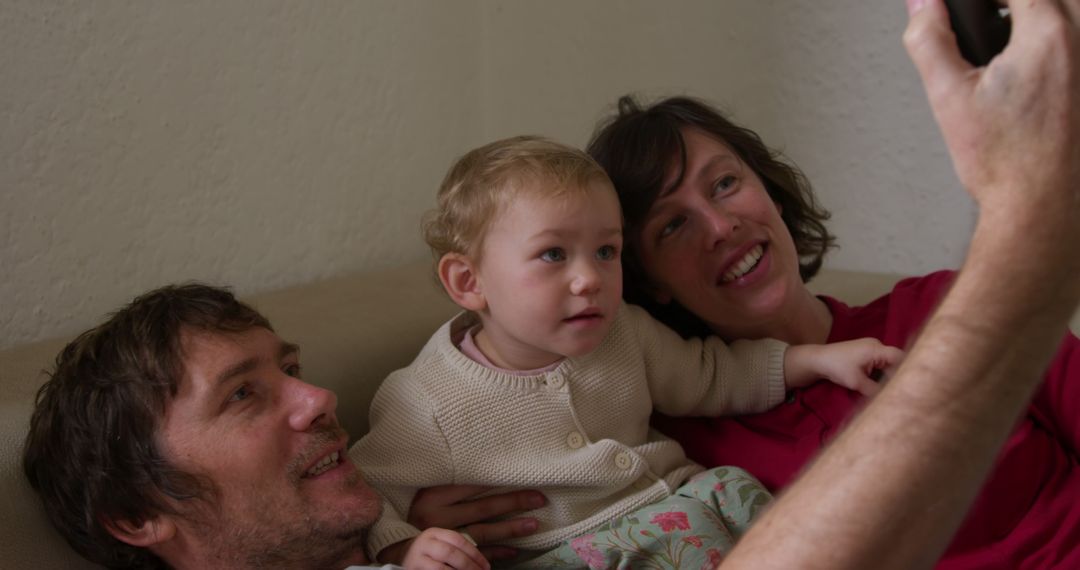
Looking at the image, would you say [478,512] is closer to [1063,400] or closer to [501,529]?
[501,529]

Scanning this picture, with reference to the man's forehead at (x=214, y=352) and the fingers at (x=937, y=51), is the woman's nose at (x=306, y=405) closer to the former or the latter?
the man's forehead at (x=214, y=352)

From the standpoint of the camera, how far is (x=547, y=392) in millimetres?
1396

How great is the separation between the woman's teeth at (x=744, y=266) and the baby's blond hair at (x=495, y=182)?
1.00 ft

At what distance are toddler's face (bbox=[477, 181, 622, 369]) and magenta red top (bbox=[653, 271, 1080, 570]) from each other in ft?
1.11

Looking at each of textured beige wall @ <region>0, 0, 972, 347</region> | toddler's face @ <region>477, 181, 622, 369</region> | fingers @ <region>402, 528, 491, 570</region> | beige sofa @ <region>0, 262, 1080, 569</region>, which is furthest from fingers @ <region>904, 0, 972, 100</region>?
textured beige wall @ <region>0, 0, 972, 347</region>

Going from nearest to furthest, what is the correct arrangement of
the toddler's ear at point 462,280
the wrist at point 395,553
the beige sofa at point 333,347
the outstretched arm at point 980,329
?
1. the outstretched arm at point 980,329
2. the beige sofa at point 333,347
3. the wrist at point 395,553
4. the toddler's ear at point 462,280

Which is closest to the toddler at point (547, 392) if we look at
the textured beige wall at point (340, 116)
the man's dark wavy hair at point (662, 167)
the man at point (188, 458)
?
the man at point (188, 458)

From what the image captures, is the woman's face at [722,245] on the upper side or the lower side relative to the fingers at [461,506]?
upper

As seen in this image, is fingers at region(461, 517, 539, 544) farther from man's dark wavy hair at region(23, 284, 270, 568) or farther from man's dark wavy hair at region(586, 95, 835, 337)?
man's dark wavy hair at region(586, 95, 835, 337)

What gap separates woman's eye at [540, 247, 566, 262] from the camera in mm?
1312

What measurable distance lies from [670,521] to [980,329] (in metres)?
0.72

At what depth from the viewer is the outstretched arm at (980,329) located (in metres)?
0.67

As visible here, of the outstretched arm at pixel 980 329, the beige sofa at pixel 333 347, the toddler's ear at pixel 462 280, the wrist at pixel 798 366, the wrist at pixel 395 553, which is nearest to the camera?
the outstretched arm at pixel 980 329

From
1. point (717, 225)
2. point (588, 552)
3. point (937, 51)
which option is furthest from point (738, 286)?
point (937, 51)
